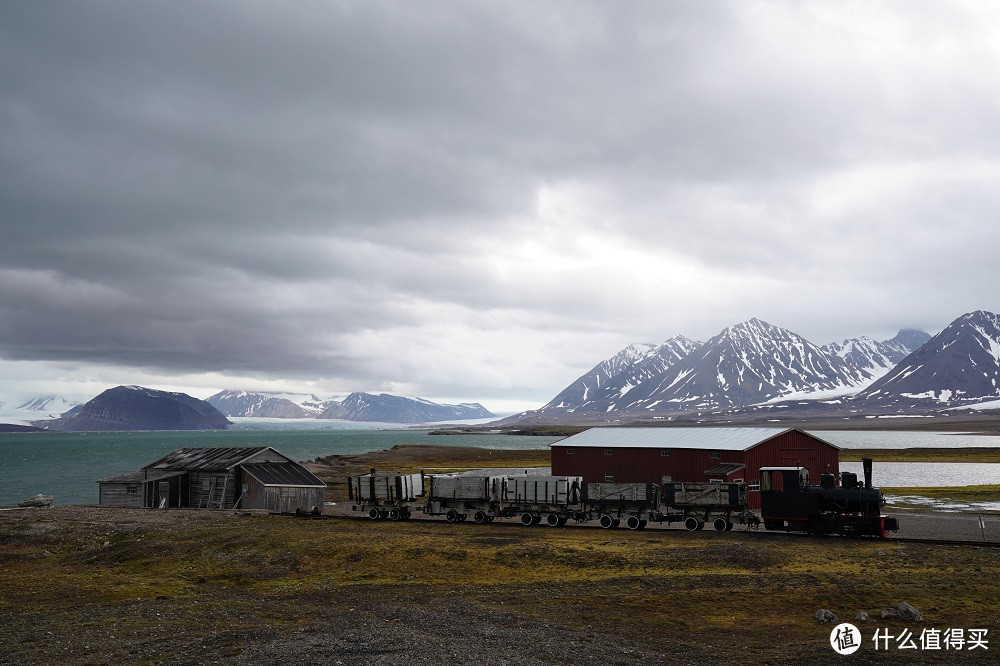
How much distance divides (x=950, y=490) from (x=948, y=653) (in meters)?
65.8

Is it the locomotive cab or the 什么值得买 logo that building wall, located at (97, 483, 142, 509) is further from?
the 什么值得买 logo

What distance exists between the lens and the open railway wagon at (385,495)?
53.2 meters

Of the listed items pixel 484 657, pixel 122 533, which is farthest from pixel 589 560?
pixel 122 533

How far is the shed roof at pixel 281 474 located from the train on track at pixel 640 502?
787 centimetres

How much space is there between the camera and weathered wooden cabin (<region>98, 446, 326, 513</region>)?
2215 inches

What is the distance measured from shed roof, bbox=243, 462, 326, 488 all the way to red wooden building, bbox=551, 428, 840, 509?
21897 millimetres

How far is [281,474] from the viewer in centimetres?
6175

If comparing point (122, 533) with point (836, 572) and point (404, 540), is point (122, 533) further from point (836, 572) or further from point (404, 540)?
point (836, 572)

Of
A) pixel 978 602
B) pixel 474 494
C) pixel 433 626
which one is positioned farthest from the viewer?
pixel 474 494

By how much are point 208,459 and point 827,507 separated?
48660mm

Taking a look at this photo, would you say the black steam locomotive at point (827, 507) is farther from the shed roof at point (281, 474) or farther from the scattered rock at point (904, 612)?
the shed roof at point (281, 474)

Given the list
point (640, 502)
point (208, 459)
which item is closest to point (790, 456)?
point (640, 502)

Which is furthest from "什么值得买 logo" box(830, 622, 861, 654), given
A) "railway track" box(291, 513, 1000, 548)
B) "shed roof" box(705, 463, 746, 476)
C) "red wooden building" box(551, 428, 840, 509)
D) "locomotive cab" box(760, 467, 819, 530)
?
"red wooden building" box(551, 428, 840, 509)

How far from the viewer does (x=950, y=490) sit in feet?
252
